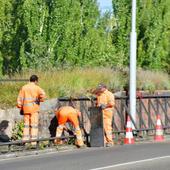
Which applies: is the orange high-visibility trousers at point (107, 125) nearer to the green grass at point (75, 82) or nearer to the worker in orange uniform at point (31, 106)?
the worker in orange uniform at point (31, 106)

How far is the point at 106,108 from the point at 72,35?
18.9m

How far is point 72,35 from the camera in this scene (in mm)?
40844

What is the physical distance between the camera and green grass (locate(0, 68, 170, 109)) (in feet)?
81.1

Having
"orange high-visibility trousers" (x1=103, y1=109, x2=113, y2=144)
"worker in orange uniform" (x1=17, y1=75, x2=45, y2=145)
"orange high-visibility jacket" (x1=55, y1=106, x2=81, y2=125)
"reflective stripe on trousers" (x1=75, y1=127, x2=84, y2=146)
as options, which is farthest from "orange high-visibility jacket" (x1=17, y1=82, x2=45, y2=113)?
"orange high-visibility trousers" (x1=103, y1=109, x2=113, y2=144)

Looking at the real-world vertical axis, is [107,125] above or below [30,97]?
below

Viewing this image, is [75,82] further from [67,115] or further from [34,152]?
[34,152]

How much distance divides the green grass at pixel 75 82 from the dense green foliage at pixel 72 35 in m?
6.86

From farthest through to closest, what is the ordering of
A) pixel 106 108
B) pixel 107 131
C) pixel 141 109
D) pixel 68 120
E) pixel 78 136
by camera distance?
pixel 141 109 → pixel 106 108 → pixel 107 131 → pixel 68 120 → pixel 78 136

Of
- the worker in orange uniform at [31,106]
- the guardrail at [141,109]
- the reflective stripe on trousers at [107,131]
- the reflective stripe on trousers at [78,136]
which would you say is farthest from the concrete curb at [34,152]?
the guardrail at [141,109]

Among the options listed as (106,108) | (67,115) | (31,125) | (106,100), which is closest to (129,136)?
(106,108)

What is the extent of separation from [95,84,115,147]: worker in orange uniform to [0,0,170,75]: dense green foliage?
1410 centimetres

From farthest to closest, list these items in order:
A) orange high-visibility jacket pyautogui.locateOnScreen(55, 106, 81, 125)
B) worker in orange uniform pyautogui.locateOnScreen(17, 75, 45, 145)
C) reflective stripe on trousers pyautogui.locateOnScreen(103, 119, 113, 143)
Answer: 1. reflective stripe on trousers pyautogui.locateOnScreen(103, 119, 113, 143)
2. orange high-visibility jacket pyautogui.locateOnScreen(55, 106, 81, 125)
3. worker in orange uniform pyautogui.locateOnScreen(17, 75, 45, 145)

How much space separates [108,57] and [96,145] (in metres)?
21.0

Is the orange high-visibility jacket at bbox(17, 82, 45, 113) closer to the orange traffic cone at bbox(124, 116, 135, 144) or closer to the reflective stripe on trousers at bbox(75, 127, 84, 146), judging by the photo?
the reflective stripe on trousers at bbox(75, 127, 84, 146)
